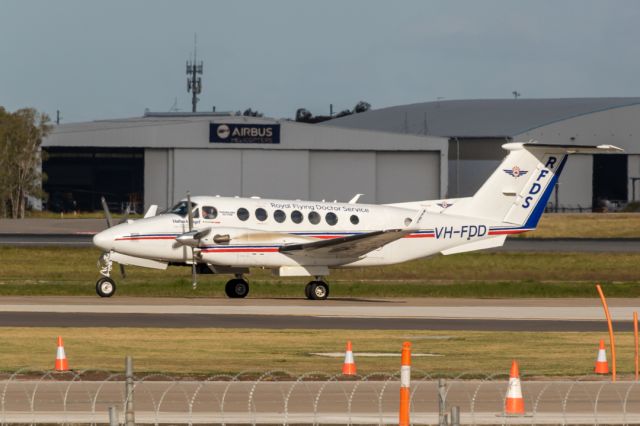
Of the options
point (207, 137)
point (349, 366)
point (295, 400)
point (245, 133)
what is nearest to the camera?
point (295, 400)

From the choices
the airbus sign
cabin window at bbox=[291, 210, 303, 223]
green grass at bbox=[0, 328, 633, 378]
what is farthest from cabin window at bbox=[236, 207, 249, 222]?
the airbus sign

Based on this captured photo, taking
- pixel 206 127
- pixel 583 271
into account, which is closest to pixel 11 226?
pixel 206 127

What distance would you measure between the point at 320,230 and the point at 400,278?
40.2 feet

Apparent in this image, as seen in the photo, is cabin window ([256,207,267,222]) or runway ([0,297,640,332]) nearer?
runway ([0,297,640,332])

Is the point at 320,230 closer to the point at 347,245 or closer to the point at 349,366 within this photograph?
the point at 347,245

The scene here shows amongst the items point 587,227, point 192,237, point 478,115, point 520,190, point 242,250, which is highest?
point 478,115

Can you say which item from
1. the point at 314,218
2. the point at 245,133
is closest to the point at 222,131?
the point at 245,133

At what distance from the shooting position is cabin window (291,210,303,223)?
3828 centimetres

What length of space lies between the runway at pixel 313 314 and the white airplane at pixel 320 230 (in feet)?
3.75

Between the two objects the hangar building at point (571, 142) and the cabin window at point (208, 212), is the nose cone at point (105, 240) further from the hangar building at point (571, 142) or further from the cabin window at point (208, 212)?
the hangar building at point (571, 142)

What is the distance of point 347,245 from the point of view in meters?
37.8

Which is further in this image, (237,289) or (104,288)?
(237,289)

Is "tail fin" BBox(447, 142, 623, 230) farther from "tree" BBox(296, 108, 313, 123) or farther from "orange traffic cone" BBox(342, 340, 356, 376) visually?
"tree" BBox(296, 108, 313, 123)

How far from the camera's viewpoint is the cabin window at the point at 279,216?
3806 centimetres
